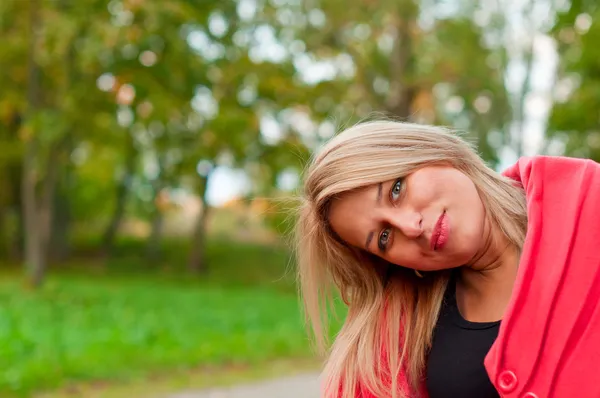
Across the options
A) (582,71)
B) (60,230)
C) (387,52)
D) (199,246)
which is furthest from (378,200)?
(60,230)

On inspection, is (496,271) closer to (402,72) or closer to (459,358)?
(459,358)

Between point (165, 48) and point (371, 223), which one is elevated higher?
point (165, 48)

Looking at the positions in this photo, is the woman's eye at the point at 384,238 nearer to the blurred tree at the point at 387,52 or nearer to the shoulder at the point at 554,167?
the shoulder at the point at 554,167

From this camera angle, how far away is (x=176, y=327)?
1058cm

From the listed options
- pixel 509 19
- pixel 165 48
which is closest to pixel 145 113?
pixel 165 48

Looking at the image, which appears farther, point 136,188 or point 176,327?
point 136,188

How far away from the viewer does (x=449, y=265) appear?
7.42 feet

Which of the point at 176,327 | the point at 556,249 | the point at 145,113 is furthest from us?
the point at 145,113

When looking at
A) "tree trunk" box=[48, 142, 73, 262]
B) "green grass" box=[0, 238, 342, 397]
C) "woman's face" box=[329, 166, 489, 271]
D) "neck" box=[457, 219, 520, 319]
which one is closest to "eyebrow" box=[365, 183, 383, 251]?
"woman's face" box=[329, 166, 489, 271]

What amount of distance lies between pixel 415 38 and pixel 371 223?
20519 millimetres

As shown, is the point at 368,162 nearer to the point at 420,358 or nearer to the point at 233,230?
the point at 420,358

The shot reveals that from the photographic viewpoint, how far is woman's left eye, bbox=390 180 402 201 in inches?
89.4

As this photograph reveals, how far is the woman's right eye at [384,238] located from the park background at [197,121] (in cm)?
54

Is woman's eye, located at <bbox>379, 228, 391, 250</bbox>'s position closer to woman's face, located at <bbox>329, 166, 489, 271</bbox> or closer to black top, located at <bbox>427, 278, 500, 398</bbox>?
woman's face, located at <bbox>329, 166, 489, 271</bbox>
